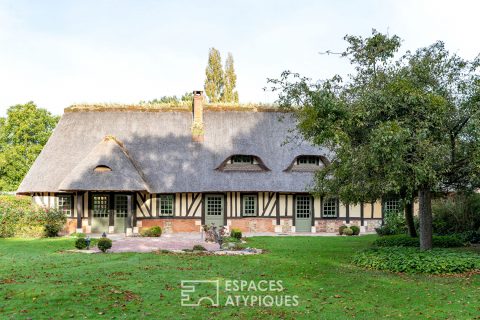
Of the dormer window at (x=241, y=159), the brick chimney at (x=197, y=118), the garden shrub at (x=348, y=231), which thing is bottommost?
the garden shrub at (x=348, y=231)

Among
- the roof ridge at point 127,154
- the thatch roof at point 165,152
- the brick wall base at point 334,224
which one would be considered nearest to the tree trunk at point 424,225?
the thatch roof at point 165,152

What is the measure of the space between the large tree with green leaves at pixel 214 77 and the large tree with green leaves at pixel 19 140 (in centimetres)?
1595

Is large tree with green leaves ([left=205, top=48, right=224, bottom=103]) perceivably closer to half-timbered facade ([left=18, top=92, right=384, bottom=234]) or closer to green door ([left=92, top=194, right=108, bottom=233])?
half-timbered facade ([left=18, top=92, right=384, bottom=234])

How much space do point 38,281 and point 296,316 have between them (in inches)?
255

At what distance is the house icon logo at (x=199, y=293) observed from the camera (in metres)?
10.0

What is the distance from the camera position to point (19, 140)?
44.6 meters

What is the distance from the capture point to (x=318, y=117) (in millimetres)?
13789

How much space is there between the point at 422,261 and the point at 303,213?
1432cm

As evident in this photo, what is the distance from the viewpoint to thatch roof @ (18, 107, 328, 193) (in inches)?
1025

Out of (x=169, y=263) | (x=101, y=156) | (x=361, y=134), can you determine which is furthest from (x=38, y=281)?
(x=101, y=156)

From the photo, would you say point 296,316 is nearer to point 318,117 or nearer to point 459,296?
point 459,296

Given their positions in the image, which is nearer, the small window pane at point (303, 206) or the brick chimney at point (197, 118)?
the small window pane at point (303, 206)

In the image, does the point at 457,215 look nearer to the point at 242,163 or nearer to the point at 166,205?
the point at 242,163

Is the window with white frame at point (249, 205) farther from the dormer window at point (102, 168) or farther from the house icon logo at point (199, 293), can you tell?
the house icon logo at point (199, 293)
